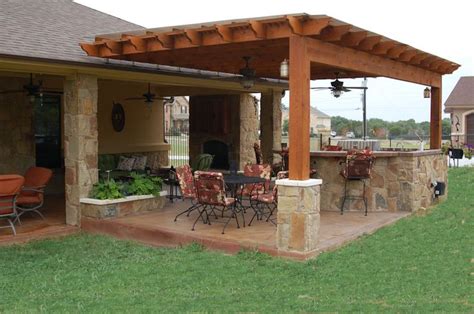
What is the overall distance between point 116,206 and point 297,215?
355cm

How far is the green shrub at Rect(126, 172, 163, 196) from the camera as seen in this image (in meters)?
9.31

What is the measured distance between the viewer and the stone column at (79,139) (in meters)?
8.71

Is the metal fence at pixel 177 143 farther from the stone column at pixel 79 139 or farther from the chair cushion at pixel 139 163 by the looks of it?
the stone column at pixel 79 139

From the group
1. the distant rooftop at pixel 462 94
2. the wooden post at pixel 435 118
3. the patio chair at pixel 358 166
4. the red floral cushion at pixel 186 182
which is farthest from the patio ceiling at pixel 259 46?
the distant rooftop at pixel 462 94

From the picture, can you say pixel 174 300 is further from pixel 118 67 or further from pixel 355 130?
pixel 355 130

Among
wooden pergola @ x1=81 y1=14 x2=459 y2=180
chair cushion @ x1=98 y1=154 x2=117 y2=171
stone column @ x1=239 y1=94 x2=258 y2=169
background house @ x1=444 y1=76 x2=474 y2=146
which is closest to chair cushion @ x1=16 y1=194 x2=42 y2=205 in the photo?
wooden pergola @ x1=81 y1=14 x2=459 y2=180

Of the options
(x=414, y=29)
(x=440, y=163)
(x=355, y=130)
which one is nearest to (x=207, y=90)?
(x=440, y=163)

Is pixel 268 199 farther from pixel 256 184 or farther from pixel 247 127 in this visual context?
pixel 247 127

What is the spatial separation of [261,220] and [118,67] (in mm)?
3502

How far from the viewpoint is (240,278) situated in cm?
578

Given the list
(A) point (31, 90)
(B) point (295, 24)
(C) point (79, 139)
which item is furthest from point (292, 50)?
(A) point (31, 90)

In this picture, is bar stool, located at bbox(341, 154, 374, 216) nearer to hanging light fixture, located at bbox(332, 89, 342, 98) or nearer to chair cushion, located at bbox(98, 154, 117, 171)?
hanging light fixture, located at bbox(332, 89, 342, 98)

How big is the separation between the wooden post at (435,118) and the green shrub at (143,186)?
6105 millimetres

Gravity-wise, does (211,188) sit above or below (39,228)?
above
